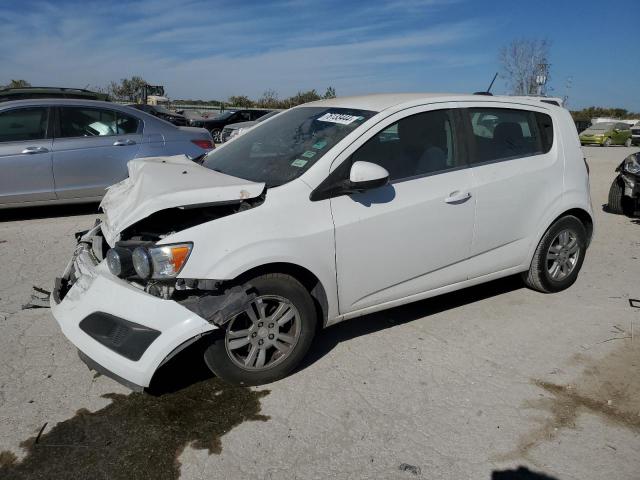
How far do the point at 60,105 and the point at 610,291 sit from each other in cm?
674

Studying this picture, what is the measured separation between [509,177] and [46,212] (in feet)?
21.1

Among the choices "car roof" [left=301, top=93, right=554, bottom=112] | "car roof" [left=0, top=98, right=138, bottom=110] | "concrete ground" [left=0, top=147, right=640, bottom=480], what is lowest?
"concrete ground" [left=0, top=147, right=640, bottom=480]

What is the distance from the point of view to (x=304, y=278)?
3.32 metres

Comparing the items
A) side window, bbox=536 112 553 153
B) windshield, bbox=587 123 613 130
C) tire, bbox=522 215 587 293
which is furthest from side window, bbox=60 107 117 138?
windshield, bbox=587 123 613 130

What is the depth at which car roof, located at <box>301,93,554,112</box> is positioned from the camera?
3846 millimetres

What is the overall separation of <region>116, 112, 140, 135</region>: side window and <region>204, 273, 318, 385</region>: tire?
205 inches

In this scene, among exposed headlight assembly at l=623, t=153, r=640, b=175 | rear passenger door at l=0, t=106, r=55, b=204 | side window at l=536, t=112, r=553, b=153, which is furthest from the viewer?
exposed headlight assembly at l=623, t=153, r=640, b=175

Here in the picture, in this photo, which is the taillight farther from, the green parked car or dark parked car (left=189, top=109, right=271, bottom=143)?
the green parked car

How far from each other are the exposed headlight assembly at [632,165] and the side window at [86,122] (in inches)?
289

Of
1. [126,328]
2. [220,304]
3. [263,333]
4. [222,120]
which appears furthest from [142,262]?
[222,120]

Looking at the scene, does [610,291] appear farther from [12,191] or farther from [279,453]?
[12,191]

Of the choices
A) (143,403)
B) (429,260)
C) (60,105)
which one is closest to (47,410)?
(143,403)

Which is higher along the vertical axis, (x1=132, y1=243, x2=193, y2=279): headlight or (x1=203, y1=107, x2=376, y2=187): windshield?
(x1=203, y1=107, x2=376, y2=187): windshield

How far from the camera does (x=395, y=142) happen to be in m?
3.70
